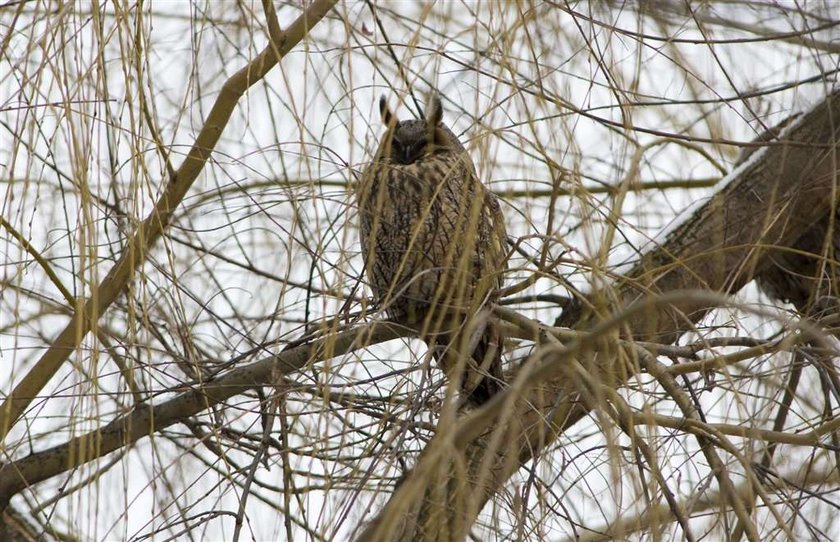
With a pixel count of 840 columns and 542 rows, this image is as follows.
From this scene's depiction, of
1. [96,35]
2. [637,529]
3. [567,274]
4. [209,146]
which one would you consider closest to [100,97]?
[96,35]

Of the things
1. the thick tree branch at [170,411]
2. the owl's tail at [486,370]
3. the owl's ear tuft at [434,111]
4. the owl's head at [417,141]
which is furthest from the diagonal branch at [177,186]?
the owl's head at [417,141]

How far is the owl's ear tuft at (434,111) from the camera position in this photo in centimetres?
313

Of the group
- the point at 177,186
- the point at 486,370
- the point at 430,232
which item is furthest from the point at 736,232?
the point at 177,186

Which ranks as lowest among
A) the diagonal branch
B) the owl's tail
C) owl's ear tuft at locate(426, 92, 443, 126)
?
the owl's tail

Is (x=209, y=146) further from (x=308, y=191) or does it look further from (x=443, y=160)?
(x=443, y=160)

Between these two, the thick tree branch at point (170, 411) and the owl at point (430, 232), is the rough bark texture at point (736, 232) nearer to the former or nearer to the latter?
the owl at point (430, 232)

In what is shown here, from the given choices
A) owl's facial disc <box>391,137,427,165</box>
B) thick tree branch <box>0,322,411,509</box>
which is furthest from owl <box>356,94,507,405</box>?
thick tree branch <box>0,322,411,509</box>

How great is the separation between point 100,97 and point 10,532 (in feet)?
5.04

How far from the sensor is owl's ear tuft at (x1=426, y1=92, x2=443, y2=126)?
313 centimetres

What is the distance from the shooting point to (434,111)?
3334 millimetres

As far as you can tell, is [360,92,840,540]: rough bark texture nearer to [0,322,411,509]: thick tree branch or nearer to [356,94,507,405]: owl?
[356,94,507,405]: owl

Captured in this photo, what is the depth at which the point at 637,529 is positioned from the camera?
2045 millimetres

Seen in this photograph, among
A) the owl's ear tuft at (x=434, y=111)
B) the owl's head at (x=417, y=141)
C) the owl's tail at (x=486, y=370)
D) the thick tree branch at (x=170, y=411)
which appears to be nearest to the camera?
the owl's tail at (x=486, y=370)

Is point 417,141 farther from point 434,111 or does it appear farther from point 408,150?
point 434,111
